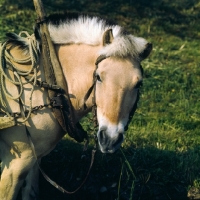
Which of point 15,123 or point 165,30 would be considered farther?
point 165,30

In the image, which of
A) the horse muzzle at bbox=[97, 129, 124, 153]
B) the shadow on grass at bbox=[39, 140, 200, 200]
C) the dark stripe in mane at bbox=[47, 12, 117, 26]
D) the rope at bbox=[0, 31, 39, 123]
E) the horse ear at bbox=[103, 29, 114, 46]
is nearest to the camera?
the horse muzzle at bbox=[97, 129, 124, 153]

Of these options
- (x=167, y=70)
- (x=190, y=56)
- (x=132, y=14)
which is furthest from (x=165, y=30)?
(x=167, y=70)

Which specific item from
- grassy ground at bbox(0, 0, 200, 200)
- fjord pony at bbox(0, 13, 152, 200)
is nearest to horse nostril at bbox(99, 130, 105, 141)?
fjord pony at bbox(0, 13, 152, 200)

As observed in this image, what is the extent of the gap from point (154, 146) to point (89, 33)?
2110 millimetres

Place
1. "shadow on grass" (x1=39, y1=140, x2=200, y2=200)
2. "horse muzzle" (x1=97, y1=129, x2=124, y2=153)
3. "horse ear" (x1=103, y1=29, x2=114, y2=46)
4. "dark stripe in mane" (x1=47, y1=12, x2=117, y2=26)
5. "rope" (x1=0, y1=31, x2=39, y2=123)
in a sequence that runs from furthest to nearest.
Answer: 1. "shadow on grass" (x1=39, y1=140, x2=200, y2=200)
2. "dark stripe in mane" (x1=47, y1=12, x2=117, y2=26)
3. "rope" (x1=0, y1=31, x2=39, y2=123)
4. "horse ear" (x1=103, y1=29, x2=114, y2=46)
5. "horse muzzle" (x1=97, y1=129, x2=124, y2=153)

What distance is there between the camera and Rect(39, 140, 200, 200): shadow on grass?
15.8 ft

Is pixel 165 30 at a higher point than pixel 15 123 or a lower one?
lower

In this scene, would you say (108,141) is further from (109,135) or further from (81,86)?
(81,86)

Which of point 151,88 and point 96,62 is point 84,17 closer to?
point 96,62

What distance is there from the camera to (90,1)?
1212 cm

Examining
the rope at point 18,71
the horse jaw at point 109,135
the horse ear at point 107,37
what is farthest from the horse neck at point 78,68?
the horse jaw at point 109,135

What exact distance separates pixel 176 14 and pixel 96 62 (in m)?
9.16

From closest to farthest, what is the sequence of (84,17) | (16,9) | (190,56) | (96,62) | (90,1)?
(96,62)
(84,17)
(190,56)
(16,9)
(90,1)

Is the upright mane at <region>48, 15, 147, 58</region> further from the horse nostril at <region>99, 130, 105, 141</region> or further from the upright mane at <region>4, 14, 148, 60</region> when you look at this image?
the horse nostril at <region>99, 130, 105, 141</region>
